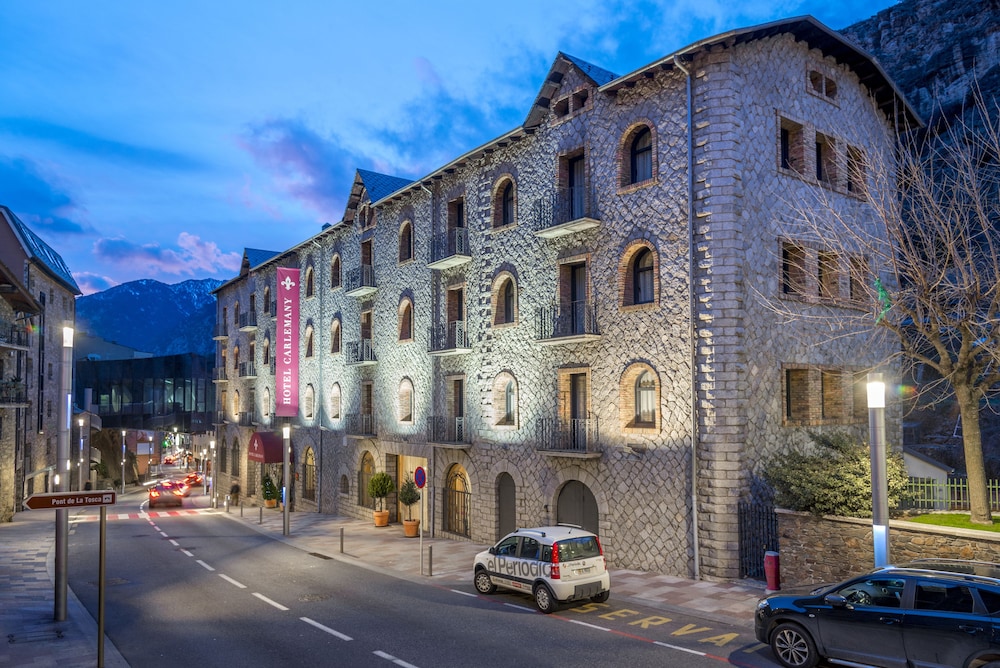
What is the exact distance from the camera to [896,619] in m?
10.1

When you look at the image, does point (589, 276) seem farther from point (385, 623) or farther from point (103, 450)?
point (103, 450)

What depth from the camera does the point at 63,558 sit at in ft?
48.9

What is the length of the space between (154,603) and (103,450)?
2534 inches

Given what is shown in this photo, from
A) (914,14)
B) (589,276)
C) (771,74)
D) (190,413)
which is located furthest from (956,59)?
(190,413)

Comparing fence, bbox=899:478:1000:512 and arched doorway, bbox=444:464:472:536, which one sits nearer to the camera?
fence, bbox=899:478:1000:512

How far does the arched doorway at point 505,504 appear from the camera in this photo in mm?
24562


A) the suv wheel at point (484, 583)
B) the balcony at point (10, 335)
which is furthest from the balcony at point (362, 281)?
the suv wheel at point (484, 583)

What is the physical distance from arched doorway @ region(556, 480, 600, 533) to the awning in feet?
72.3

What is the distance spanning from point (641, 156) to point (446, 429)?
12326mm

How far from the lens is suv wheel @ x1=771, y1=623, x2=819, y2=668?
11008 millimetres

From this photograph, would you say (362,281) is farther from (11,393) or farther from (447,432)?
(11,393)

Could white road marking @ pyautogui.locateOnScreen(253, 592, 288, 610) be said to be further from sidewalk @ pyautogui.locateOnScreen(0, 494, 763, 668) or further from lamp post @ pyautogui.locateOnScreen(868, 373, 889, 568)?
lamp post @ pyautogui.locateOnScreen(868, 373, 889, 568)

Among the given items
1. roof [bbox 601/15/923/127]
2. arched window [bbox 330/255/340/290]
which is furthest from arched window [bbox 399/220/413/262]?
roof [bbox 601/15/923/127]

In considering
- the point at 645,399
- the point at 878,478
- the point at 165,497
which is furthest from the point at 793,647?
the point at 165,497
